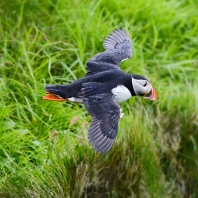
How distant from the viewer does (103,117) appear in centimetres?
369

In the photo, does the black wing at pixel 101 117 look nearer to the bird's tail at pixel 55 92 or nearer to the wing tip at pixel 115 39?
the bird's tail at pixel 55 92

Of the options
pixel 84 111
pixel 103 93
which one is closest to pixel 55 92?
pixel 103 93

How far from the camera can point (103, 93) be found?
382 cm

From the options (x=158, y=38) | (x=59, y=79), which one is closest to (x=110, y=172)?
(x=59, y=79)

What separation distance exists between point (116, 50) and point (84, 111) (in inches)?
19.6

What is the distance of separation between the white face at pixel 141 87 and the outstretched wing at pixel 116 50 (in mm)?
406

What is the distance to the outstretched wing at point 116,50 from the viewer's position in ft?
14.1

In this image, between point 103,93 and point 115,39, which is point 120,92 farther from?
point 115,39

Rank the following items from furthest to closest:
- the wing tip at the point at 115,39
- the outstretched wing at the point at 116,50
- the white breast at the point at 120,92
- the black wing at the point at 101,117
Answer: the wing tip at the point at 115,39, the outstretched wing at the point at 116,50, the white breast at the point at 120,92, the black wing at the point at 101,117

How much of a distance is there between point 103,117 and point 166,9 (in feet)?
7.90

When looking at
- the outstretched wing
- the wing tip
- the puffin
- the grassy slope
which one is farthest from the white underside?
the wing tip

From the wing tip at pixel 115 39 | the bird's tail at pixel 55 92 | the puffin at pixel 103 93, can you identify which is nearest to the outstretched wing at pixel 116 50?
the wing tip at pixel 115 39

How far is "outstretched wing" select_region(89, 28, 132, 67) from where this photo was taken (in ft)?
14.1

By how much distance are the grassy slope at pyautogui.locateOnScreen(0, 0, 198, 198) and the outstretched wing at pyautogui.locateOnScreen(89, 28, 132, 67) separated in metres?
0.31
